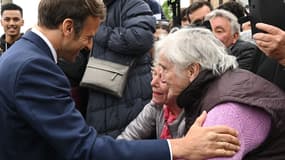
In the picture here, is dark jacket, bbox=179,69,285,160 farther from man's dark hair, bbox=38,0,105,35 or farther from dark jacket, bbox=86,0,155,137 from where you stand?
dark jacket, bbox=86,0,155,137

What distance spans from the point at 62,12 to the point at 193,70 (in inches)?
25.7

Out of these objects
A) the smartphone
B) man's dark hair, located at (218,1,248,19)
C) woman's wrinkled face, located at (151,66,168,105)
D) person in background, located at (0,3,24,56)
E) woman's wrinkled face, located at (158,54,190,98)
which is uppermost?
the smartphone

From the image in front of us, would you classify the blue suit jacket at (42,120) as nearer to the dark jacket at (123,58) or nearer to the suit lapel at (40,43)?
the suit lapel at (40,43)

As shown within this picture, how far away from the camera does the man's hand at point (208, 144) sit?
1.92 metres

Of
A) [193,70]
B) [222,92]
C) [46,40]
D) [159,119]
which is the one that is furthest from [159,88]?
[46,40]

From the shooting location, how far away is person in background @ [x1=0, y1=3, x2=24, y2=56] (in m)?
5.45

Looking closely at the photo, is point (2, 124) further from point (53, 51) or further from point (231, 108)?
point (231, 108)

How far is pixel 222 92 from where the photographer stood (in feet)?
6.75

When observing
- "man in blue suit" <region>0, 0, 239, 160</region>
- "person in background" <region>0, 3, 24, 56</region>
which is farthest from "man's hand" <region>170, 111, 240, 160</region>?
"person in background" <region>0, 3, 24, 56</region>

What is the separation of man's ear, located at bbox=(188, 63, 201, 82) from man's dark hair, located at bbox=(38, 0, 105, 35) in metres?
0.53

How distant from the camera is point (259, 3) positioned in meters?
2.19

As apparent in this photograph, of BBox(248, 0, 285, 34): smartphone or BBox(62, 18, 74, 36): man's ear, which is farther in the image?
BBox(248, 0, 285, 34): smartphone

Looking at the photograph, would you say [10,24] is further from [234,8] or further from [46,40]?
[46,40]

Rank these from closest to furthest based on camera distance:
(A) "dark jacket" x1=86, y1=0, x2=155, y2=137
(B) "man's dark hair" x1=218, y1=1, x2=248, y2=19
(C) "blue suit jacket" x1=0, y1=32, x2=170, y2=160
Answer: (C) "blue suit jacket" x1=0, y1=32, x2=170, y2=160 < (A) "dark jacket" x1=86, y1=0, x2=155, y2=137 < (B) "man's dark hair" x1=218, y1=1, x2=248, y2=19
